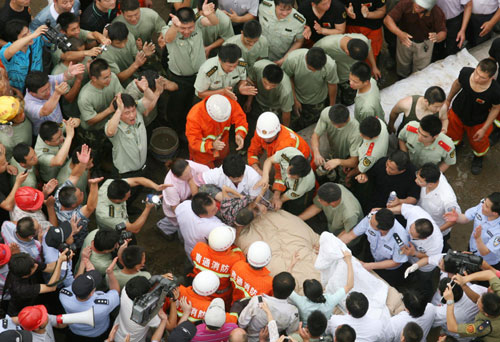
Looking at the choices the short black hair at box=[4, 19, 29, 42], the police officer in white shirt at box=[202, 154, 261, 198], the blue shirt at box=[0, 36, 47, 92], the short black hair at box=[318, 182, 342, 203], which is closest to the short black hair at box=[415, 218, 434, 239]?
the short black hair at box=[318, 182, 342, 203]

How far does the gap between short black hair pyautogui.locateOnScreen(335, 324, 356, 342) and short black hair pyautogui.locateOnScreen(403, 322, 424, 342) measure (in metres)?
0.48

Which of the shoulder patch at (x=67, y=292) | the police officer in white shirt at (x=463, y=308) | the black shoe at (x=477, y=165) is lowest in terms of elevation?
the black shoe at (x=477, y=165)

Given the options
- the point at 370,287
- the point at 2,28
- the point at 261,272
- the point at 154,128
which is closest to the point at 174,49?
the point at 154,128

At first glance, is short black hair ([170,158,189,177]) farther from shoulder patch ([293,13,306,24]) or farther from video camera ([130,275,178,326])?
shoulder patch ([293,13,306,24])

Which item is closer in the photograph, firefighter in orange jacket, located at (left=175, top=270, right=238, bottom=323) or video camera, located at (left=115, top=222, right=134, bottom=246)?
firefighter in orange jacket, located at (left=175, top=270, right=238, bottom=323)

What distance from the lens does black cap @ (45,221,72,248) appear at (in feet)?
21.0

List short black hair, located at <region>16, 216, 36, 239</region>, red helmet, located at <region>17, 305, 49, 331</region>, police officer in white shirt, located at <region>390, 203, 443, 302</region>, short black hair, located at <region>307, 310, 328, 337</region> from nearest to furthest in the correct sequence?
red helmet, located at <region>17, 305, 49, 331</region> → short black hair, located at <region>307, 310, 328, 337</region> → short black hair, located at <region>16, 216, 36, 239</region> → police officer in white shirt, located at <region>390, 203, 443, 302</region>

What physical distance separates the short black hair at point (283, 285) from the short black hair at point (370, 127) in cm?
194

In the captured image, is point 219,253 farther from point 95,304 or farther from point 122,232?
point 95,304

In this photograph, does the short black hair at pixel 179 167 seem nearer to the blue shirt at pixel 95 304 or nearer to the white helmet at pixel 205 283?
the white helmet at pixel 205 283

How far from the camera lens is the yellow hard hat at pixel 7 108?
696 cm

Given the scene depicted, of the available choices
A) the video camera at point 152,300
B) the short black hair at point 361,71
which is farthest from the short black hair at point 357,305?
the short black hair at point 361,71

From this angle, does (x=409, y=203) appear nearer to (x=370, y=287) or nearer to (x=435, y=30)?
(x=370, y=287)

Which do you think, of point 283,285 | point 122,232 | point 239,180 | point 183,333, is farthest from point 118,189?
point 283,285
